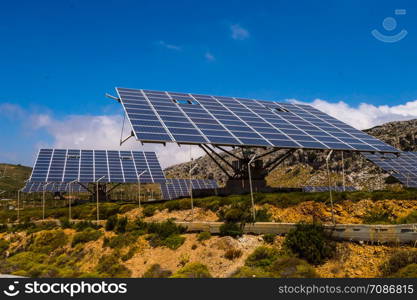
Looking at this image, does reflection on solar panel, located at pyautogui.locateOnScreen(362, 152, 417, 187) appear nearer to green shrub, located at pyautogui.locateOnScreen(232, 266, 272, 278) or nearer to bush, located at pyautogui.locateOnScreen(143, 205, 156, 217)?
bush, located at pyautogui.locateOnScreen(143, 205, 156, 217)

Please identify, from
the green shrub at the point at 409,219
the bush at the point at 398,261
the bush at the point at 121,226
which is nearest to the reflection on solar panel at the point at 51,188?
the bush at the point at 121,226

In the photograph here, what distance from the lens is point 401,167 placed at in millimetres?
48188

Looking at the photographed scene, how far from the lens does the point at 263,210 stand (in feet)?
82.0

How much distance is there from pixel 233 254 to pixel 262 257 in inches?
64.1

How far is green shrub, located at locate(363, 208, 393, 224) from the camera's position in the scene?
22.6 metres

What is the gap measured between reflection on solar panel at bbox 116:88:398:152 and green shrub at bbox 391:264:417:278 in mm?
13325

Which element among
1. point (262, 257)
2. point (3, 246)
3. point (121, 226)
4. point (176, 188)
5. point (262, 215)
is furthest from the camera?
point (176, 188)

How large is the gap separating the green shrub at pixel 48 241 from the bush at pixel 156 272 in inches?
453

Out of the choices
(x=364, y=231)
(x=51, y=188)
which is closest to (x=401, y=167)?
(x=364, y=231)

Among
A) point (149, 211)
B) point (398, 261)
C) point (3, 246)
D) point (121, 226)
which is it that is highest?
point (149, 211)

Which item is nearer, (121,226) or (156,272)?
(156,272)

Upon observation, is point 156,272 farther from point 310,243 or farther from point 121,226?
point 121,226

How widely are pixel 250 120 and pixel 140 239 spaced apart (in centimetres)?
1362

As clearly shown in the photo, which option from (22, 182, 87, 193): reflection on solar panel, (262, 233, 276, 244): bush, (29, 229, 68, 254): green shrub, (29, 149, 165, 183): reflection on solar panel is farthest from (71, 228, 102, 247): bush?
(22, 182, 87, 193): reflection on solar panel
